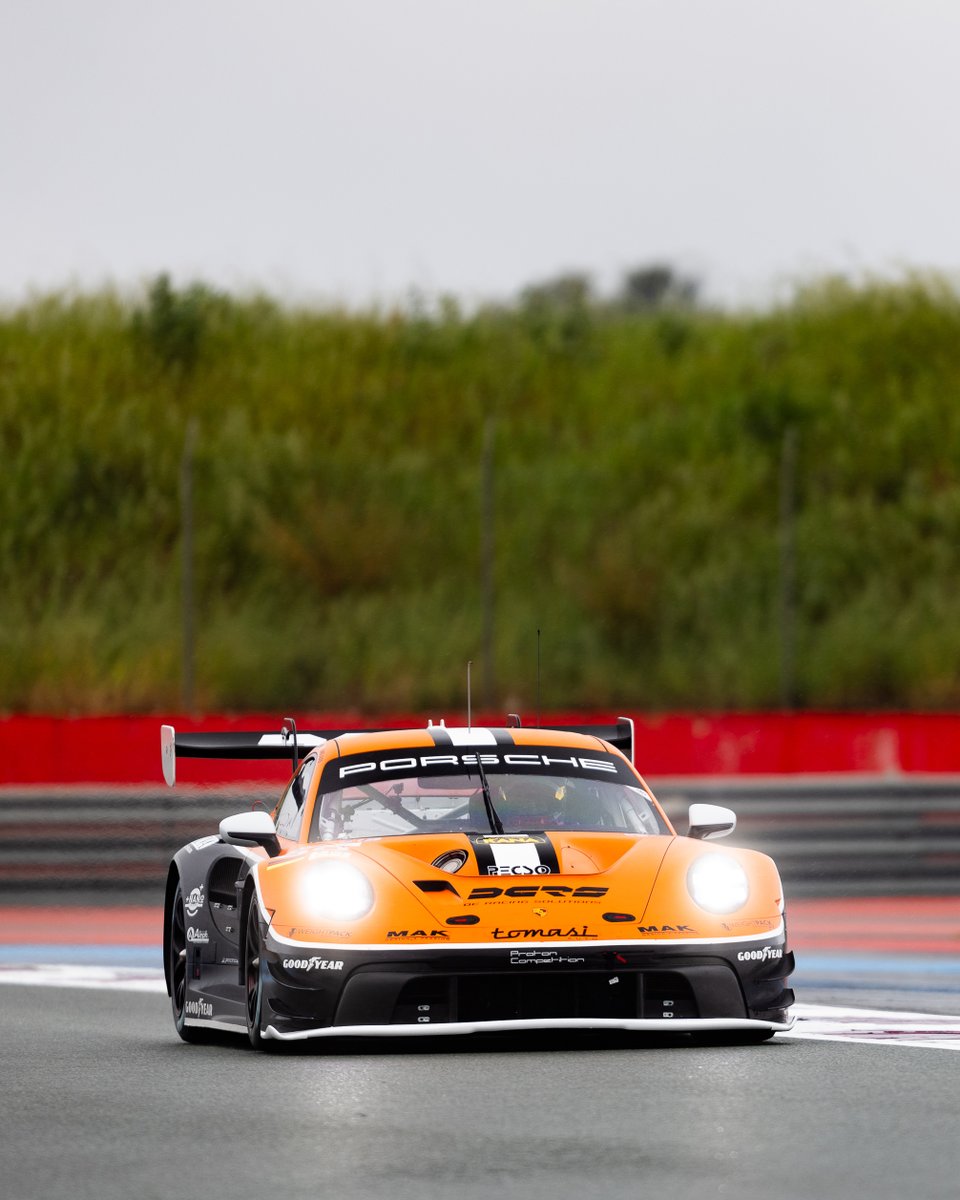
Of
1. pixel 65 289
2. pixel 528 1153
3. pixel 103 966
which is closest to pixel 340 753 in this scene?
pixel 528 1153

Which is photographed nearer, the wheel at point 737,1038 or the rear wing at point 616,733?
the wheel at point 737,1038

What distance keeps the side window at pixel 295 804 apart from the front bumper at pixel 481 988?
3.76ft

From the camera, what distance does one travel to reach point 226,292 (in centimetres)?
4938

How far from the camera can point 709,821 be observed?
1009 cm

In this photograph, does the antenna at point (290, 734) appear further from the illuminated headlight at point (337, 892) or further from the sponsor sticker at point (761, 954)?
the sponsor sticker at point (761, 954)

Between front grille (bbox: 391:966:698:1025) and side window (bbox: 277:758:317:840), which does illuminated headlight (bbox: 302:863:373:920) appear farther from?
side window (bbox: 277:758:317:840)

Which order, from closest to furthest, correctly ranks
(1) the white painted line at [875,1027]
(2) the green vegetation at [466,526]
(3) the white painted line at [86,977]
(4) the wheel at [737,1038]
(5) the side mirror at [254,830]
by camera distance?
1. (4) the wheel at [737,1038]
2. (5) the side mirror at [254,830]
3. (1) the white painted line at [875,1027]
4. (3) the white painted line at [86,977]
5. (2) the green vegetation at [466,526]

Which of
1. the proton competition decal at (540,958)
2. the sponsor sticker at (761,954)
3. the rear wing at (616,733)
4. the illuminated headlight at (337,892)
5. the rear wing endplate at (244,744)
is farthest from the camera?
the rear wing at (616,733)

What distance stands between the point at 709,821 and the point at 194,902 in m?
2.08

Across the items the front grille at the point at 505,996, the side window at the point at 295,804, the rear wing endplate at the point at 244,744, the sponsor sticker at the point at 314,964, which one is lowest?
A: the front grille at the point at 505,996

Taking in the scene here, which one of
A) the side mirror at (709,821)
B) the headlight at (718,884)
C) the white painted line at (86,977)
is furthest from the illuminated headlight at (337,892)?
the white painted line at (86,977)

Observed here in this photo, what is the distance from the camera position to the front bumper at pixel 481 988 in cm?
915

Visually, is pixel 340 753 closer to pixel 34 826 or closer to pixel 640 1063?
pixel 640 1063

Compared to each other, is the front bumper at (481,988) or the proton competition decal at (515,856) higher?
the proton competition decal at (515,856)
